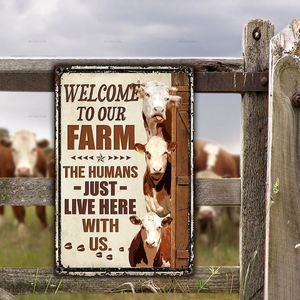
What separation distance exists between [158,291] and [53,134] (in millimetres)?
1579

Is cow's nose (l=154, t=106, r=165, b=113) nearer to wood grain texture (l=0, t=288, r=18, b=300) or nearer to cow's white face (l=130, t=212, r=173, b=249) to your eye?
cow's white face (l=130, t=212, r=173, b=249)

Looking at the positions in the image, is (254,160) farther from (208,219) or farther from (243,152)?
(208,219)

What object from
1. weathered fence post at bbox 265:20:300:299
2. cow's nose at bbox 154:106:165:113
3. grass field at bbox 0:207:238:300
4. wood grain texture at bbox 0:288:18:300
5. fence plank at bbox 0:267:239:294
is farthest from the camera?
grass field at bbox 0:207:238:300

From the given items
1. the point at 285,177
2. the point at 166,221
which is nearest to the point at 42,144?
the point at 166,221

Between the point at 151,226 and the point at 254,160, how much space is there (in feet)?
3.34

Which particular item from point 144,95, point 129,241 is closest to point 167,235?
point 129,241

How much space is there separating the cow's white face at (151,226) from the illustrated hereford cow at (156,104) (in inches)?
26.1

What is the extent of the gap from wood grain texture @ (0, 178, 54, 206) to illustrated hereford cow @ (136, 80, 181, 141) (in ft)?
3.16

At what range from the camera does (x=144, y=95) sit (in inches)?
142

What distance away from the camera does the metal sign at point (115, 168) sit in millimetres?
3580

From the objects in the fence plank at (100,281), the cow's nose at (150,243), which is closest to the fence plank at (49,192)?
the cow's nose at (150,243)

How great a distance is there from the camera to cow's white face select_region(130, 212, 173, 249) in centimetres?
360

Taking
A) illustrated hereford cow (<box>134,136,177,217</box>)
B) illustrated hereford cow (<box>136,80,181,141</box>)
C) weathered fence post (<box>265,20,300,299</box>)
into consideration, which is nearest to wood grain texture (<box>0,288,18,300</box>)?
illustrated hereford cow (<box>134,136,177,217</box>)

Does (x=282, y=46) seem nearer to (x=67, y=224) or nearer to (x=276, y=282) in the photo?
(x=276, y=282)
